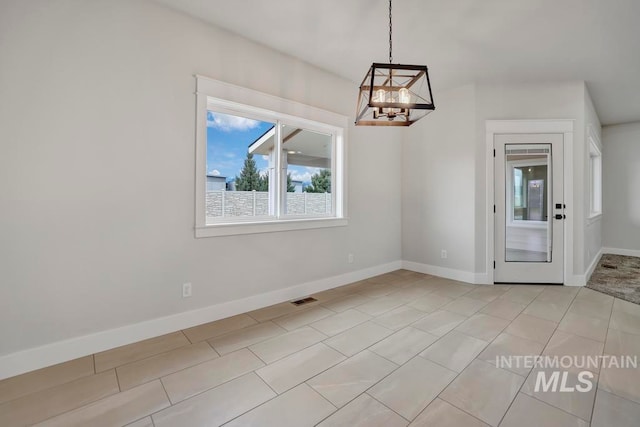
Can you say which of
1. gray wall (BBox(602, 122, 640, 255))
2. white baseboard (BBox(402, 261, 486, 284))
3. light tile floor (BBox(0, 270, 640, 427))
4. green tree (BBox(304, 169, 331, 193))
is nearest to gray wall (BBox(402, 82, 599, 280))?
white baseboard (BBox(402, 261, 486, 284))

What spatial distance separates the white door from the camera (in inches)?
164

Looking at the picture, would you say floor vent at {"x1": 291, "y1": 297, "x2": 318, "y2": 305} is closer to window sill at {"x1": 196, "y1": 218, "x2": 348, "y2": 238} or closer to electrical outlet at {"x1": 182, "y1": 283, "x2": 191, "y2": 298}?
window sill at {"x1": 196, "y1": 218, "x2": 348, "y2": 238}

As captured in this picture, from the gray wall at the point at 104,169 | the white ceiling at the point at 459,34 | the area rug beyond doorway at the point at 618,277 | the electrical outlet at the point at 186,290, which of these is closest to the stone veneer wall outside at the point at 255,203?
Answer: the gray wall at the point at 104,169

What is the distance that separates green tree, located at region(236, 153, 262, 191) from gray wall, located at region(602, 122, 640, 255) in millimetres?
7884

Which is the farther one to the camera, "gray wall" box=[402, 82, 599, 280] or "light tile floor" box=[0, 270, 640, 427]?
"gray wall" box=[402, 82, 599, 280]

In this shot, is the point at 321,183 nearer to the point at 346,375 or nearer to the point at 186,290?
the point at 186,290

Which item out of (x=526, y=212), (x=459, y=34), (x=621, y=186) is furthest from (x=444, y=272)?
(x=621, y=186)

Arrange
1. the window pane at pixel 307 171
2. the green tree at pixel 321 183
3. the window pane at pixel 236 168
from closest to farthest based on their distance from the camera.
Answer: the window pane at pixel 236 168 → the window pane at pixel 307 171 → the green tree at pixel 321 183

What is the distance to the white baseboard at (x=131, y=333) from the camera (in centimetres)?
206

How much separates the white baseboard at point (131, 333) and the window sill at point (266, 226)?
0.73 metres

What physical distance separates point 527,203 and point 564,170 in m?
0.64

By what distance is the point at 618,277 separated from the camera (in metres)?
4.61

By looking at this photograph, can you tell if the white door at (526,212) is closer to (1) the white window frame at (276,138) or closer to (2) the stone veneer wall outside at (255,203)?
(1) the white window frame at (276,138)

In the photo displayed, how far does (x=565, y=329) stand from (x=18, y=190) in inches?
185
